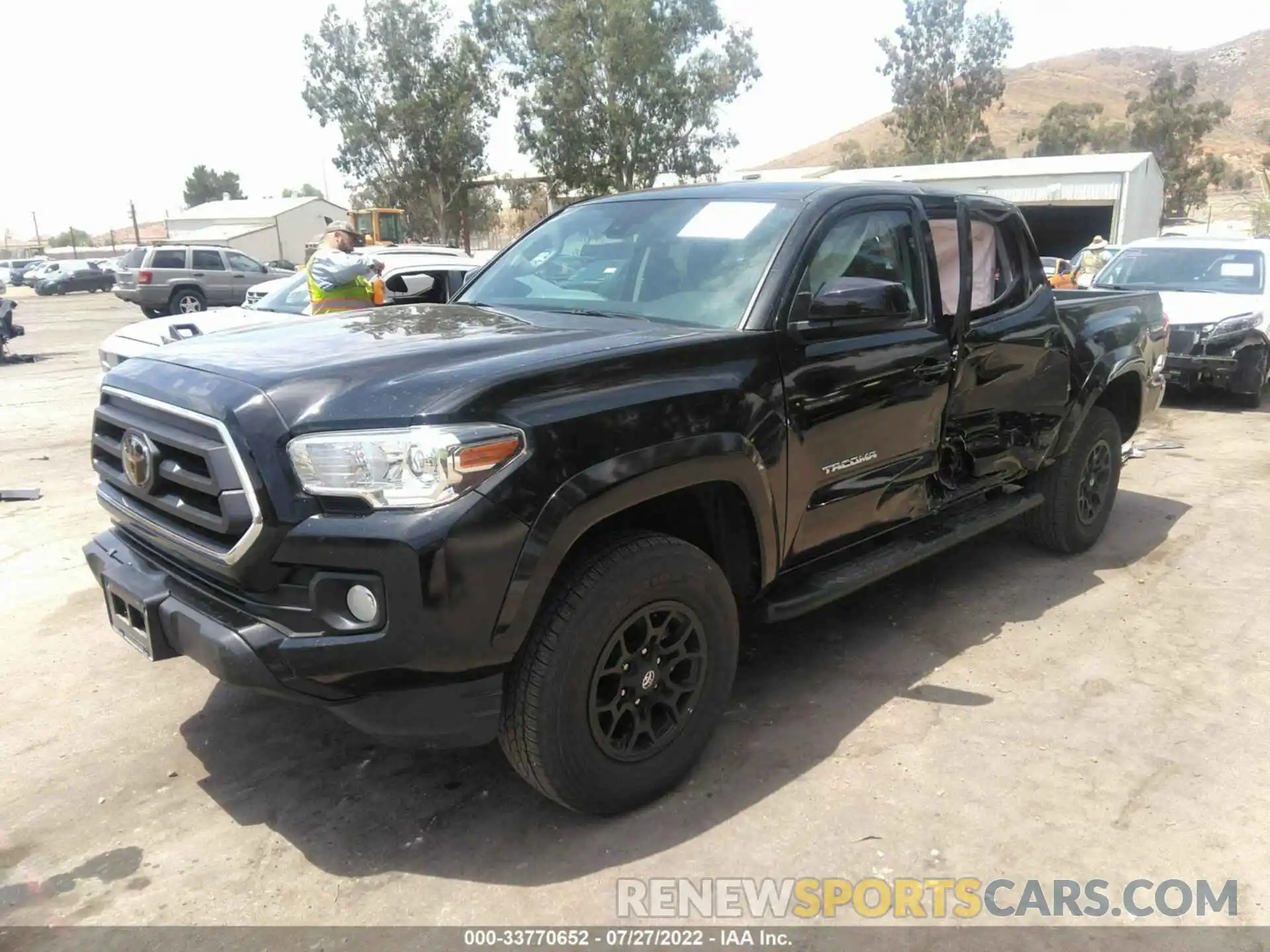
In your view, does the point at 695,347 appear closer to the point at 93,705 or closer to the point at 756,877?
the point at 756,877

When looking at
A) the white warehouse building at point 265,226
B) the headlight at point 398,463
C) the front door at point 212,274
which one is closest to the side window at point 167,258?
the front door at point 212,274

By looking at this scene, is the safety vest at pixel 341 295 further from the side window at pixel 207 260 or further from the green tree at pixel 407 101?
the green tree at pixel 407 101

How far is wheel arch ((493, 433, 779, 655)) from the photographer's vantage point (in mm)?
2553

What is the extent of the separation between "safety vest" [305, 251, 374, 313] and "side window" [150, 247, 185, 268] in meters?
19.4

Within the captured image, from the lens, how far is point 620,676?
2891 mm

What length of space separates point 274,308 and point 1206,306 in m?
9.34

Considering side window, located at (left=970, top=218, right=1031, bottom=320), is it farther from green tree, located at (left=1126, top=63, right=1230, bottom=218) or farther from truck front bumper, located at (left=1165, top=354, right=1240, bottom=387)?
green tree, located at (left=1126, top=63, right=1230, bottom=218)

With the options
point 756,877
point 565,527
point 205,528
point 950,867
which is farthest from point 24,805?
point 950,867

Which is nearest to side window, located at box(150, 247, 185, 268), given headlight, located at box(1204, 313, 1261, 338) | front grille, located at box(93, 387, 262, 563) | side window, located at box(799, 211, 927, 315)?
headlight, located at box(1204, 313, 1261, 338)

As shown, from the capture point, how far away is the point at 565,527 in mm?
2602

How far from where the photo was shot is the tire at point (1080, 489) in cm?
518

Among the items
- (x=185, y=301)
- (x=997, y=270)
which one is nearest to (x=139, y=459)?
(x=997, y=270)

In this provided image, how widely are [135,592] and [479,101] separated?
118ft

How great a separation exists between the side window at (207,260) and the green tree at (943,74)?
144 feet
